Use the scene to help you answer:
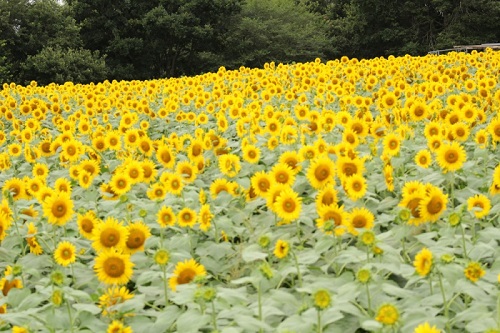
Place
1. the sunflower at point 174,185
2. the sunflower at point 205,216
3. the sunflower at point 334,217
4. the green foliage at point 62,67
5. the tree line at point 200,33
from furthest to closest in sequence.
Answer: the tree line at point 200,33, the green foliage at point 62,67, the sunflower at point 174,185, the sunflower at point 205,216, the sunflower at point 334,217

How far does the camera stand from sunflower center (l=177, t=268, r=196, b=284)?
2600 millimetres

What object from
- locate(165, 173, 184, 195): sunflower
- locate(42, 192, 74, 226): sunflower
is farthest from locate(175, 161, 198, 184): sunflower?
locate(42, 192, 74, 226): sunflower

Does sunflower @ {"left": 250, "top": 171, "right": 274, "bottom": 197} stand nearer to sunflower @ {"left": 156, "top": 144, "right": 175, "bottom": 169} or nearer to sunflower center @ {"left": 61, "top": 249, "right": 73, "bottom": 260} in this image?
sunflower center @ {"left": 61, "top": 249, "right": 73, "bottom": 260}

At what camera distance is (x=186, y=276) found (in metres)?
2.61

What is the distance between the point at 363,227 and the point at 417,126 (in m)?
2.85

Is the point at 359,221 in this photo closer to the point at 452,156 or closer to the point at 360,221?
the point at 360,221

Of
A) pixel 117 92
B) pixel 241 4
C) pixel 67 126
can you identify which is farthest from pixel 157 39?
pixel 67 126

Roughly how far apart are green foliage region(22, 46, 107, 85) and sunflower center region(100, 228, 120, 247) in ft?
78.2

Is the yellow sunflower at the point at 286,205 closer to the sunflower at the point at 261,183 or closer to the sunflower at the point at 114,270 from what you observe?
the sunflower at the point at 261,183

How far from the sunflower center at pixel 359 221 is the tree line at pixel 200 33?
79.8 ft

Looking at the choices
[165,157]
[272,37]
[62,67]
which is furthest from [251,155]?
[272,37]

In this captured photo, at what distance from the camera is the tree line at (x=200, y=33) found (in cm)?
2847

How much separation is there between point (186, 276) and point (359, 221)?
797mm

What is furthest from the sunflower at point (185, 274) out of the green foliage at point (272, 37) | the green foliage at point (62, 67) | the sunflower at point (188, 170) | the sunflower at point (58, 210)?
the green foliage at point (272, 37)
